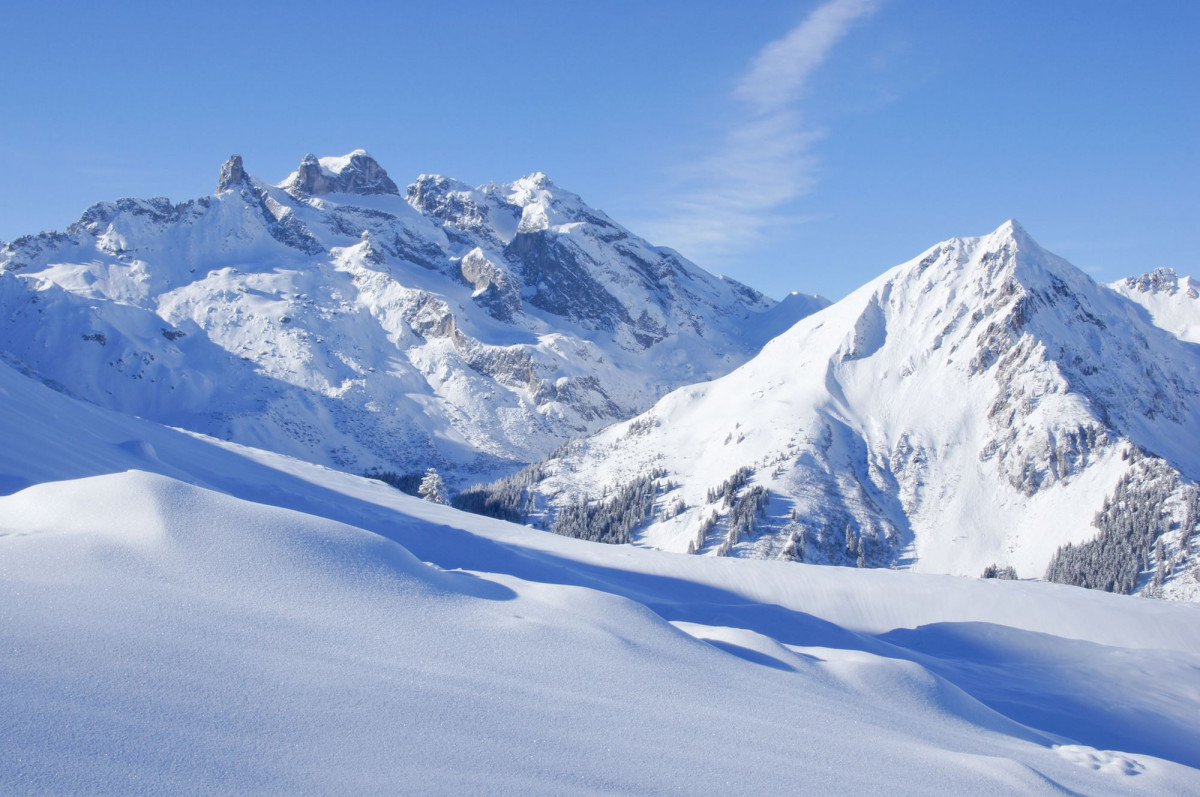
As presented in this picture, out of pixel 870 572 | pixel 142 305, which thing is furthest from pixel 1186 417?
pixel 142 305

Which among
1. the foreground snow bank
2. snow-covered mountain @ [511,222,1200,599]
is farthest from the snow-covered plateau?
snow-covered mountain @ [511,222,1200,599]

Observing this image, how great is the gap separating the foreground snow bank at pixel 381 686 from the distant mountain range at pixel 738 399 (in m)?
63.8

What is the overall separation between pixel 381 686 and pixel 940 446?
114566 millimetres

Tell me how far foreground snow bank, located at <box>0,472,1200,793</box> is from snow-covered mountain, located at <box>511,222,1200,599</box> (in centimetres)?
7562

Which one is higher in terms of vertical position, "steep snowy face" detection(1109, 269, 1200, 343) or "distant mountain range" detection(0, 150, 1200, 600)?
"steep snowy face" detection(1109, 269, 1200, 343)

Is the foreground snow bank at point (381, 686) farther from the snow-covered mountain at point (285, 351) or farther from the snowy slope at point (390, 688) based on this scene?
the snow-covered mountain at point (285, 351)

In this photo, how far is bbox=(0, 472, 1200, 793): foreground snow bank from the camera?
8.20 m

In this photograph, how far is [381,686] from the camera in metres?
10.2

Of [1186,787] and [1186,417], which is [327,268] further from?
[1186,787]

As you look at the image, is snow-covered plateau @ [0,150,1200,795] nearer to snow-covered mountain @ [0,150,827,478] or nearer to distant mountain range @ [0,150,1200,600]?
distant mountain range @ [0,150,1200,600]

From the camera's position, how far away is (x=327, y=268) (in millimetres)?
194875

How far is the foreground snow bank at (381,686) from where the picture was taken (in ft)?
26.9

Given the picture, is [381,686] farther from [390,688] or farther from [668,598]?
[668,598]

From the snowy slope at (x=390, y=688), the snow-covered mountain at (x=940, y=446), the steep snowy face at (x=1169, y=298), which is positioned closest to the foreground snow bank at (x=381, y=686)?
the snowy slope at (x=390, y=688)
